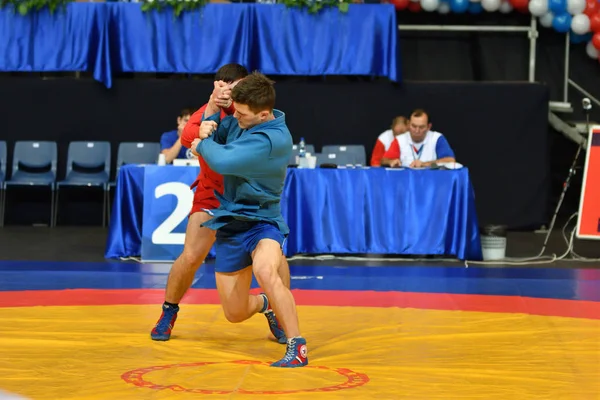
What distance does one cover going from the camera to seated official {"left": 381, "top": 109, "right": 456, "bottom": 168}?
975 centimetres

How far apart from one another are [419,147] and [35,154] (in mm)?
4932

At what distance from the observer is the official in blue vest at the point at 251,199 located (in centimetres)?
465

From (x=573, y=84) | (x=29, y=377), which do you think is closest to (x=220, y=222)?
(x=29, y=377)

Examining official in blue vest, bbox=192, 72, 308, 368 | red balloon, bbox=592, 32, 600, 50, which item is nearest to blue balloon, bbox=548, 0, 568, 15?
red balloon, bbox=592, 32, 600, 50

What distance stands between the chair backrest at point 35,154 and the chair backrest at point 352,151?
3.24 meters

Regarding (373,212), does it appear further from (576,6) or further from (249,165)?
(249,165)

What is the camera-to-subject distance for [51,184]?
1210cm

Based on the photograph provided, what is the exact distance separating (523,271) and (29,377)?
535 cm

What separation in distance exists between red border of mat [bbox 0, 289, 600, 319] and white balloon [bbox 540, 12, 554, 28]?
6.60 m

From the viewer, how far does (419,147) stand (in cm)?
1003

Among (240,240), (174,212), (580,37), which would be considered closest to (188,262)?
(240,240)

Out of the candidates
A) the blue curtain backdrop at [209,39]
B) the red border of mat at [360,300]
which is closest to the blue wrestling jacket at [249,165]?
the red border of mat at [360,300]

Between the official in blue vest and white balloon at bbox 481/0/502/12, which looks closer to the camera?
the official in blue vest

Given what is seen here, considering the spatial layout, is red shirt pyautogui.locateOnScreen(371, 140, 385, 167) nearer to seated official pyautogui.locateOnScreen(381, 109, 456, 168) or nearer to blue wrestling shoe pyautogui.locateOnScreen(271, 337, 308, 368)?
seated official pyautogui.locateOnScreen(381, 109, 456, 168)
